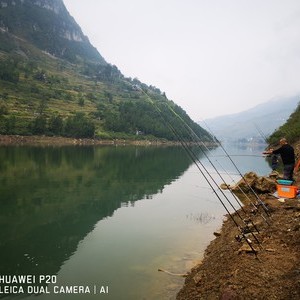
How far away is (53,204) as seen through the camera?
1065 inches

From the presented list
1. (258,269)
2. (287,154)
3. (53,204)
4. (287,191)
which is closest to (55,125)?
(53,204)

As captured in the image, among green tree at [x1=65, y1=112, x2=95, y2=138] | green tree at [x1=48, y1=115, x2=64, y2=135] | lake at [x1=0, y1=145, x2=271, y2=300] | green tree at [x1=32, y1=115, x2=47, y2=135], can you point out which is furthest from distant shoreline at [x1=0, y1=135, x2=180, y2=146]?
lake at [x1=0, y1=145, x2=271, y2=300]

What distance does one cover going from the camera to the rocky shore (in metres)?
9.02

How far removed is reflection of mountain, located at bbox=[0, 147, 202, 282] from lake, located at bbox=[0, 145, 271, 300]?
0.05 metres

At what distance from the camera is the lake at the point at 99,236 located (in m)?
13.0

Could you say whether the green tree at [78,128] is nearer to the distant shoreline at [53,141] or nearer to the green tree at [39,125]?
the distant shoreline at [53,141]

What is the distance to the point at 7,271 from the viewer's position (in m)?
13.8

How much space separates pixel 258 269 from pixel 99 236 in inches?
438

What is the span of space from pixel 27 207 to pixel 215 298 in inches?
774

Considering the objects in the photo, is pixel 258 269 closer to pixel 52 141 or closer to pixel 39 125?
pixel 39 125

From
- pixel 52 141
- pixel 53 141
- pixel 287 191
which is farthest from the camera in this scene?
pixel 53 141

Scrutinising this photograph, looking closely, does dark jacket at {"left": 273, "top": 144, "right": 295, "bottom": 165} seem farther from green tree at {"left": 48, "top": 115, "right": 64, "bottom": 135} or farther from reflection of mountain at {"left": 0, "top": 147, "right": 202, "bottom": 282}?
green tree at {"left": 48, "top": 115, "right": 64, "bottom": 135}

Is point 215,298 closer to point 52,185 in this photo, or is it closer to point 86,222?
point 86,222

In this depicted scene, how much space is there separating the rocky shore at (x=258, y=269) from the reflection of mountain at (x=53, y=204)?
6692 millimetres
